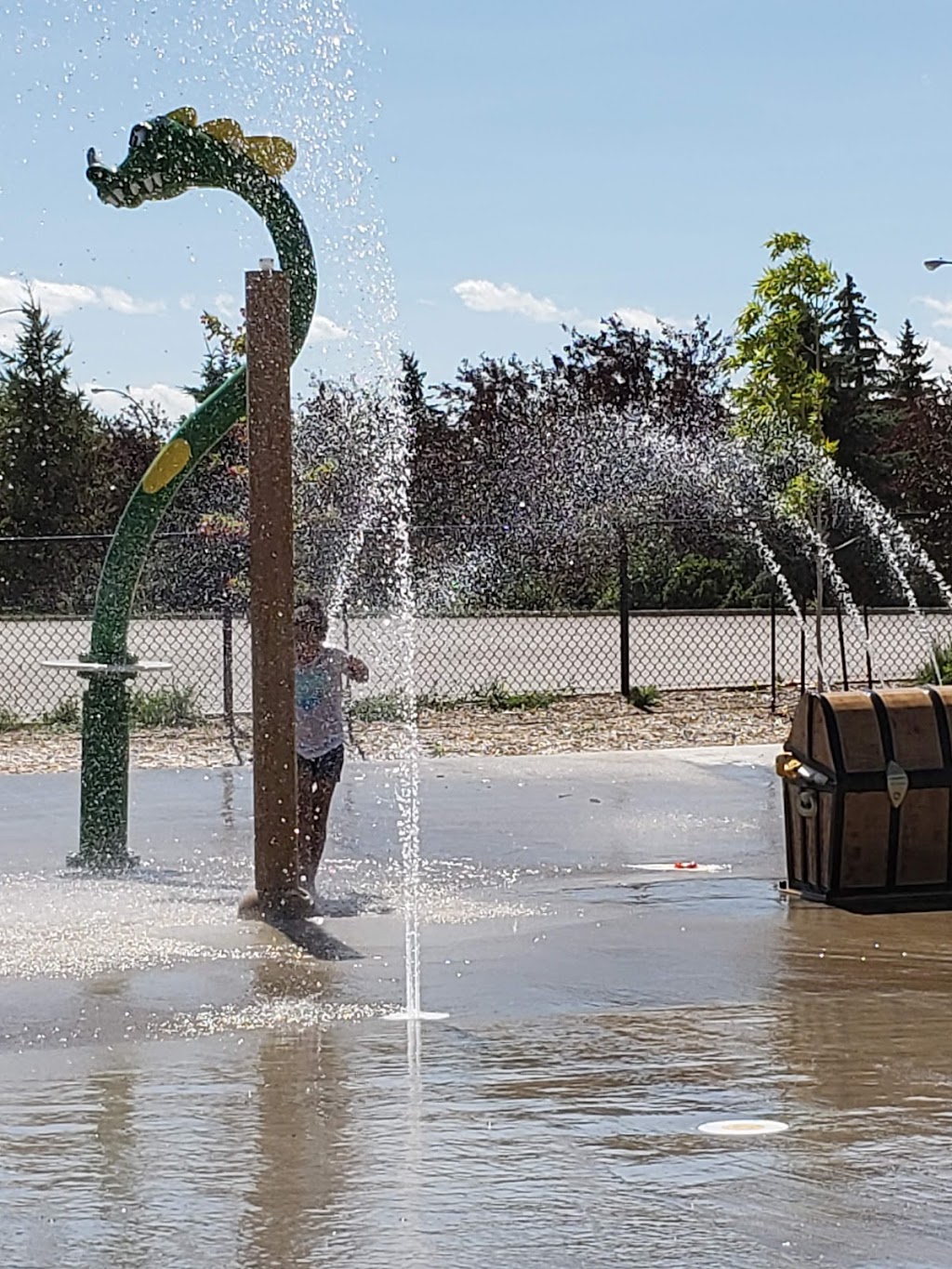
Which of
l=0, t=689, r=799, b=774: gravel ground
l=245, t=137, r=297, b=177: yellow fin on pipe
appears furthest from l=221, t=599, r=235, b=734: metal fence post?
l=245, t=137, r=297, b=177: yellow fin on pipe

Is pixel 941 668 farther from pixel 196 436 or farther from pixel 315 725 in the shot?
pixel 315 725

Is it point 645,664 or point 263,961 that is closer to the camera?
point 263,961

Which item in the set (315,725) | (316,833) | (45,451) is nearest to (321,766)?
(315,725)

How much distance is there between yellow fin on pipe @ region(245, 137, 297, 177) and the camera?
8156 millimetres

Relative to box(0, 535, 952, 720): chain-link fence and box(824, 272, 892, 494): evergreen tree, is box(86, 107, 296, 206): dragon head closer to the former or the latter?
box(0, 535, 952, 720): chain-link fence

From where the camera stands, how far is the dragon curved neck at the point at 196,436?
816 centimetres

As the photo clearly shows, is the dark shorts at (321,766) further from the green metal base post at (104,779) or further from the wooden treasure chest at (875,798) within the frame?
the wooden treasure chest at (875,798)

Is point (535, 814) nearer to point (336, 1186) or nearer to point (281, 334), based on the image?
point (281, 334)

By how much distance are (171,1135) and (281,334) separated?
3710 mm

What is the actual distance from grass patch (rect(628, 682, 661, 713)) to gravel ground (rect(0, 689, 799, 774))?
8 centimetres

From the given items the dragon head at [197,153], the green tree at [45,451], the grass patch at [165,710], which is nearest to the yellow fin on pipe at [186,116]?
the dragon head at [197,153]

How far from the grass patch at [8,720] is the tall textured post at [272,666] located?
795 cm

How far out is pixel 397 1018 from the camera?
18.5 ft

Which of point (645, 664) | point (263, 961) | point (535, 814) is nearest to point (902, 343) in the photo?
point (645, 664)
